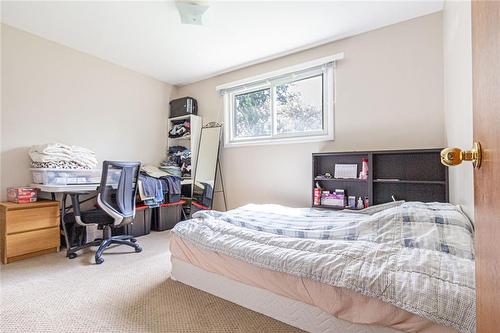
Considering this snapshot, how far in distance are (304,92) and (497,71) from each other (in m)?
2.84

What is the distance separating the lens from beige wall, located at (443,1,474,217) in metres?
1.38

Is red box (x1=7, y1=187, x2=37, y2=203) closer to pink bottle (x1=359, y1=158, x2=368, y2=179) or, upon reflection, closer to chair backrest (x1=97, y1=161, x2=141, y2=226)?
chair backrest (x1=97, y1=161, x2=141, y2=226)

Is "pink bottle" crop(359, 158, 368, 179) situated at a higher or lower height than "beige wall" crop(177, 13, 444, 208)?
lower

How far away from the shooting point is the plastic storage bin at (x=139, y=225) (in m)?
3.21

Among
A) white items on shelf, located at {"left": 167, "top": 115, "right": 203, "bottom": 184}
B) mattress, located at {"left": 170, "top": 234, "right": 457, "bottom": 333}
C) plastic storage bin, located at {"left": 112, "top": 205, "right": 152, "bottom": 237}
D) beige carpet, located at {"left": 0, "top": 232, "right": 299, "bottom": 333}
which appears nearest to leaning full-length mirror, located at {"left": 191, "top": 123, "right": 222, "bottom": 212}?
white items on shelf, located at {"left": 167, "top": 115, "right": 203, "bottom": 184}

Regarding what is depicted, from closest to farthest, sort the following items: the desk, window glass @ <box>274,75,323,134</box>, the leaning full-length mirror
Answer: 1. the desk
2. window glass @ <box>274,75,323,134</box>
3. the leaning full-length mirror

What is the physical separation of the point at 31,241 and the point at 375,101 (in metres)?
3.87

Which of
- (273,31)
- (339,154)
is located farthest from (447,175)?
(273,31)

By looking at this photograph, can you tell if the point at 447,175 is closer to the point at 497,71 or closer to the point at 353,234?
the point at 353,234

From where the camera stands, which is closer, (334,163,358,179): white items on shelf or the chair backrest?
the chair backrest

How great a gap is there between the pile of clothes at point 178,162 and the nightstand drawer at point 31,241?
170 centimetres

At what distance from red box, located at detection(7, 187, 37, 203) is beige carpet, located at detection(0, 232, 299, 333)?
25.1 inches

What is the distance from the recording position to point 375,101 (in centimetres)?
264

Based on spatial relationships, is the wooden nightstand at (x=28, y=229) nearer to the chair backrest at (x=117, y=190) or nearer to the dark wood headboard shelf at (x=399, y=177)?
the chair backrest at (x=117, y=190)
